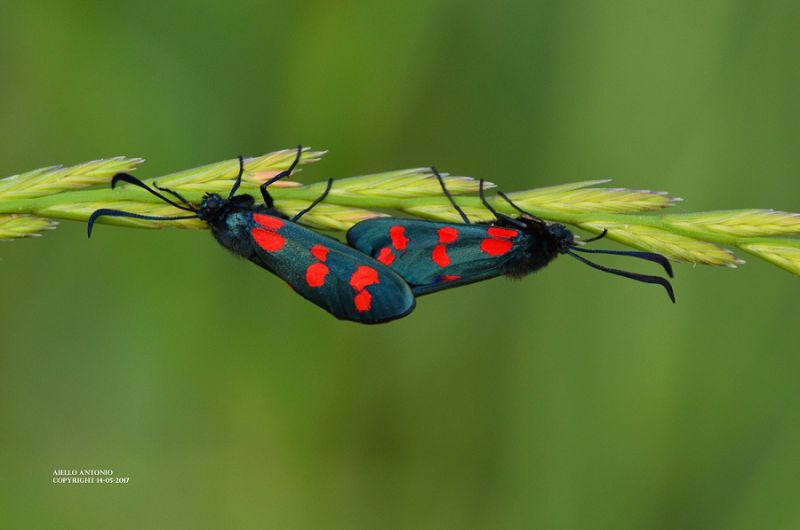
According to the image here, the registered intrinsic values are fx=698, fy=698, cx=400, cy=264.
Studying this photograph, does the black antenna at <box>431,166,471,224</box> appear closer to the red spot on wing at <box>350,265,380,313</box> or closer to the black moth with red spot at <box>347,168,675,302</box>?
the black moth with red spot at <box>347,168,675,302</box>

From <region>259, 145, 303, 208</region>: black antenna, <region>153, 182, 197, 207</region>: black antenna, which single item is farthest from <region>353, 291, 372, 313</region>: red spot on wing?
<region>153, 182, 197, 207</region>: black antenna

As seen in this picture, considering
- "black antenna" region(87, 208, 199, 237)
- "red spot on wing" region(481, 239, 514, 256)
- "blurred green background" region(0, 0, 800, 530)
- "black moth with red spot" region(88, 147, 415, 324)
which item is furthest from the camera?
"blurred green background" region(0, 0, 800, 530)

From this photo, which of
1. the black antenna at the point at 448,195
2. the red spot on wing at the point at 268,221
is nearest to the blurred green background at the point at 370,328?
the red spot on wing at the point at 268,221

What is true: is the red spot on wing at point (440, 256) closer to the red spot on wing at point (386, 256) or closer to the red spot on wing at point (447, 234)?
the red spot on wing at point (447, 234)

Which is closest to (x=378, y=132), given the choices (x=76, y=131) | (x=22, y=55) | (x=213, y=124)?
(x=213, y=124)

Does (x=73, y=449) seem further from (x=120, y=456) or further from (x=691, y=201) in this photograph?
(x=691, y=201)
